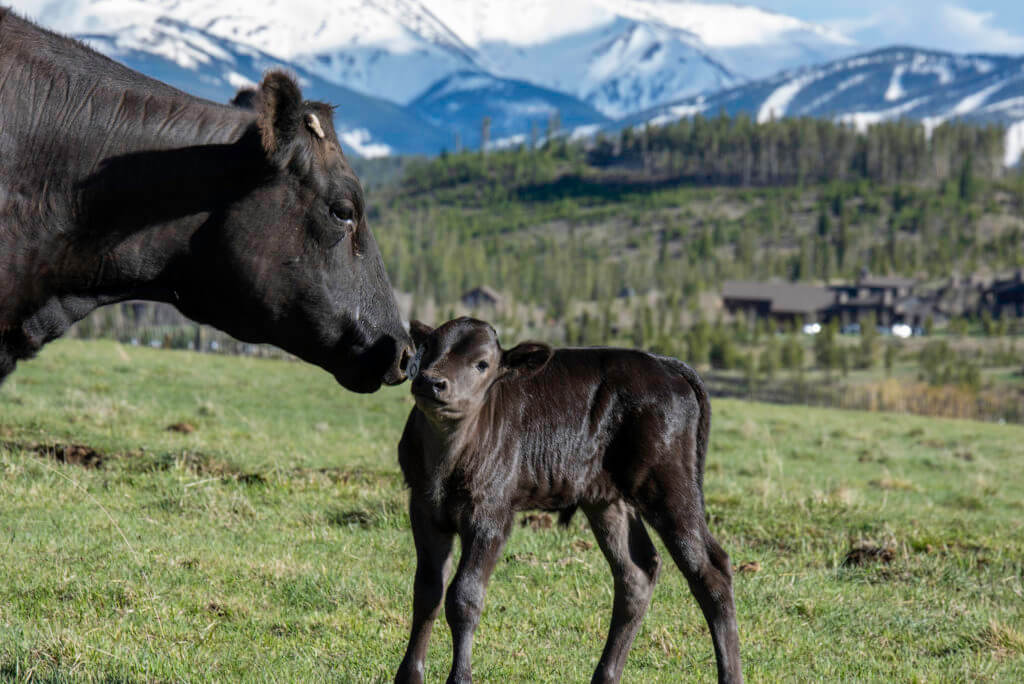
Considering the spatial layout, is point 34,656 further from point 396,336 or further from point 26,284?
point 396,336

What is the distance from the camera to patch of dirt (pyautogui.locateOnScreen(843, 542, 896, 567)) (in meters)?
9.25

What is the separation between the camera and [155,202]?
204 inches

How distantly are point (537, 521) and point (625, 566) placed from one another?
3332 millimetres

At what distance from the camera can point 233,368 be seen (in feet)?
90.8

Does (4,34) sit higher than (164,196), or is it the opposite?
(4,34)

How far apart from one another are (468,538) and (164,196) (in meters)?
2.24

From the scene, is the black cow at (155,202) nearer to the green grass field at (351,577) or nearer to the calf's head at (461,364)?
the calf's head at (461,364)

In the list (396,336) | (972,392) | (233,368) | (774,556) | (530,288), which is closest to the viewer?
(396,336)

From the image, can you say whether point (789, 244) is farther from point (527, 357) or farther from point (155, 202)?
point (155, 202)

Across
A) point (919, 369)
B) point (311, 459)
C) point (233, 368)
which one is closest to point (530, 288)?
point (919, 369)

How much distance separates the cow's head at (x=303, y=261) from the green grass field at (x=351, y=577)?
185cm

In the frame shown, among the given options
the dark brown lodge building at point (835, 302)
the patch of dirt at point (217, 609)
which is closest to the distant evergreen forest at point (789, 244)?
the dark brown lodge building at point (835, 302)

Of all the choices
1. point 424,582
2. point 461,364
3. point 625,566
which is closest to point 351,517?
point 625,566

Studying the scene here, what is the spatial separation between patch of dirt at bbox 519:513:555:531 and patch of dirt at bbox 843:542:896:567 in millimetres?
2506
